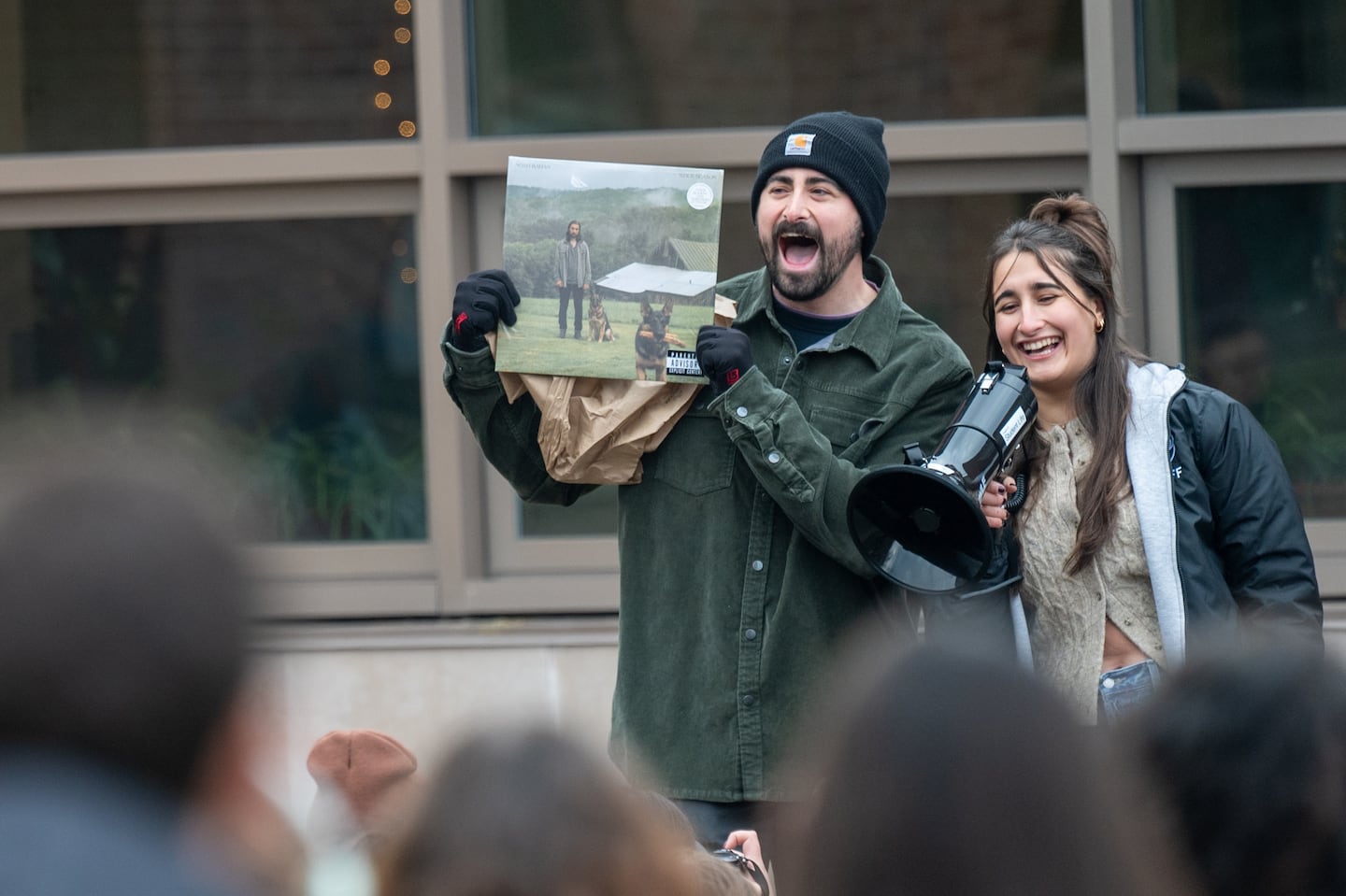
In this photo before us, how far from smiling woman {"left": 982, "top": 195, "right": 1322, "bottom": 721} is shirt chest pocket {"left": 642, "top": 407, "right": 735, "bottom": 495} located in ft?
1.89

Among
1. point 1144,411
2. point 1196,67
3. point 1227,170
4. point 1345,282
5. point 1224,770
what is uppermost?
point 1196,67

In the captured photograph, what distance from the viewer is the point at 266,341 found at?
5.34m

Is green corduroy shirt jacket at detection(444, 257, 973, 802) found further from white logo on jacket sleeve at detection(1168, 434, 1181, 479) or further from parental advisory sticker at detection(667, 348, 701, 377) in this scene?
white logo on jacket sleeve at detection(1168, 434, 1181, 479)

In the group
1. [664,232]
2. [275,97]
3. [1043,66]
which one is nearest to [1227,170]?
[1043,66]

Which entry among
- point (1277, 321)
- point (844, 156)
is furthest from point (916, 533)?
point (1277, 321)

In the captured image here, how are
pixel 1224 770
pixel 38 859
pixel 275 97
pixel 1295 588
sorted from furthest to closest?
pixel 275 97 → pixel 1295 588 → pixel 1224 770 → pixel 38 859

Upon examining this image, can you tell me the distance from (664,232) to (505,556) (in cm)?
206

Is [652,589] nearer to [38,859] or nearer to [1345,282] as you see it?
[38,859]

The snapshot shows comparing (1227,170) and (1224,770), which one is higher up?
(1227,170)

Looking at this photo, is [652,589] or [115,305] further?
[115,305]

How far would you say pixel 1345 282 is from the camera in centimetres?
496

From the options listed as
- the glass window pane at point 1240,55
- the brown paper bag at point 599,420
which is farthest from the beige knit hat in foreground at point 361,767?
the glass window pane at point 1240,55

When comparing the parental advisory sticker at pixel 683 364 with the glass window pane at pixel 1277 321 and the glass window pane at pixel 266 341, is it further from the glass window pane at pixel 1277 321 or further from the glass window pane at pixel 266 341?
the glass window pane at pixel 1277 321

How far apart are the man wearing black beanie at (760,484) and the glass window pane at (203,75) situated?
2.28m
